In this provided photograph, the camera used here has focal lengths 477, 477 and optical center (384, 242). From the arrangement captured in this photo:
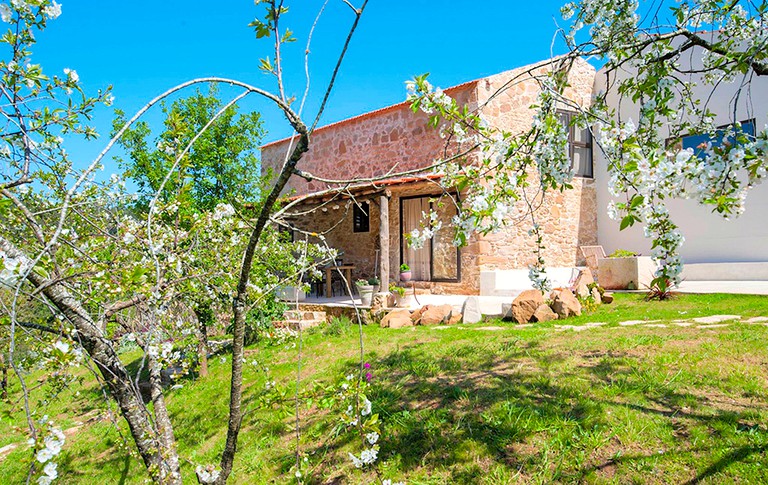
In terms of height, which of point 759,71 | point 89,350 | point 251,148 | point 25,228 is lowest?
point 89,350

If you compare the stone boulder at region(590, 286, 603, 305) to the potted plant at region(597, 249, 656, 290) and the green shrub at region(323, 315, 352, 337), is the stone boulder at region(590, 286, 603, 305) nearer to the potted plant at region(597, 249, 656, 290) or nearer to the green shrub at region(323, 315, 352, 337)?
the potted plant at region(597, 249, 656, 290)

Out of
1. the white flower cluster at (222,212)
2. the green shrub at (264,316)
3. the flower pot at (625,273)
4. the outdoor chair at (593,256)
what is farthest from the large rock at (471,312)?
the white flower cluster at (222,212)

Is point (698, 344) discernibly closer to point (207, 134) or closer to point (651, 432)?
point (651, 432)

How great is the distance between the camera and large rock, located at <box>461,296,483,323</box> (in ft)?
25.4

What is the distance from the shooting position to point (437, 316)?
8070 millimetres

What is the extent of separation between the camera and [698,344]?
4.51m

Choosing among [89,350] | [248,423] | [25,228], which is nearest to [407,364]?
[248,423]

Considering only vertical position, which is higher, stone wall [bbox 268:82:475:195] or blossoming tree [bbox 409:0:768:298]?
stone wall [bbox 268:82:475:195]

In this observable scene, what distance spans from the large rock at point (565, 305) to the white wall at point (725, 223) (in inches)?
127

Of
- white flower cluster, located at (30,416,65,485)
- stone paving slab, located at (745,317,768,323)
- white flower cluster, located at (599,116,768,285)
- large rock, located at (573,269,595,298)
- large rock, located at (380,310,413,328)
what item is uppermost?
white flower cluster, located at (599,116,768,285)

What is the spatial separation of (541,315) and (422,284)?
4.15m

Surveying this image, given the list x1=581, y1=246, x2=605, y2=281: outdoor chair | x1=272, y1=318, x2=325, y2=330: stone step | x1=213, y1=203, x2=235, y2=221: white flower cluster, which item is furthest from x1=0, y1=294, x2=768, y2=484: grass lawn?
x1=581, y1=246, x2=605, y2=281: outdoor chair

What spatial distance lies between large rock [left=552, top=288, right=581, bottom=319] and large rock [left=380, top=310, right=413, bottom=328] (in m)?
2.35

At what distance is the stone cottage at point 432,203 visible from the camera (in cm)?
1016
